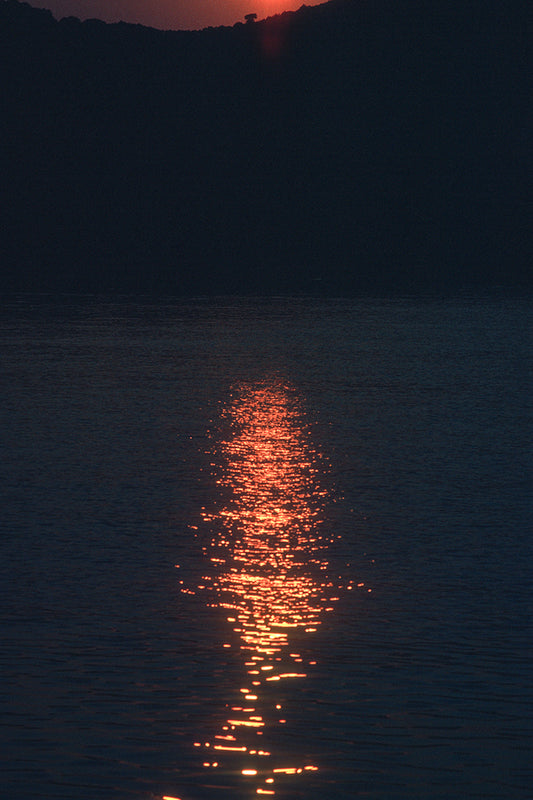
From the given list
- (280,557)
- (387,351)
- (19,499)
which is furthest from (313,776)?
(387,351)

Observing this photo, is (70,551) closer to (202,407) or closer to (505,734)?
(505,734)

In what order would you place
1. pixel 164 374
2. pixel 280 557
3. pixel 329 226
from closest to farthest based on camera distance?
1. pixel 280 557
2. pixel 164 374
3. pixel 329 226

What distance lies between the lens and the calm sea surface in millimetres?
9320

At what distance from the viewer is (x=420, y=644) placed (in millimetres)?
11852

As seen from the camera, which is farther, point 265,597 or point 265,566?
point 265,566

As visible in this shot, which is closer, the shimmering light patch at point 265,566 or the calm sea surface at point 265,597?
the calm sea surface at point 265,597

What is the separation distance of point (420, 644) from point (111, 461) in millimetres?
10874

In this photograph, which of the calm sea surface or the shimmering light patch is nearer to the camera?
the calm sea surface

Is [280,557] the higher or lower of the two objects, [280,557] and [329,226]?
the lower

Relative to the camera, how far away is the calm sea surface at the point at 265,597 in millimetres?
9320

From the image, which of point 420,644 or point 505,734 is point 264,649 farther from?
point 505,734

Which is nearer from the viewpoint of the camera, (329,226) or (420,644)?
(420,644)

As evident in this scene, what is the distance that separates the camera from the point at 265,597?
43.9 feet

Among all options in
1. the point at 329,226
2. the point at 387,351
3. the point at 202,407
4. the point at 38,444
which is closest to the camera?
the point at 38,444
